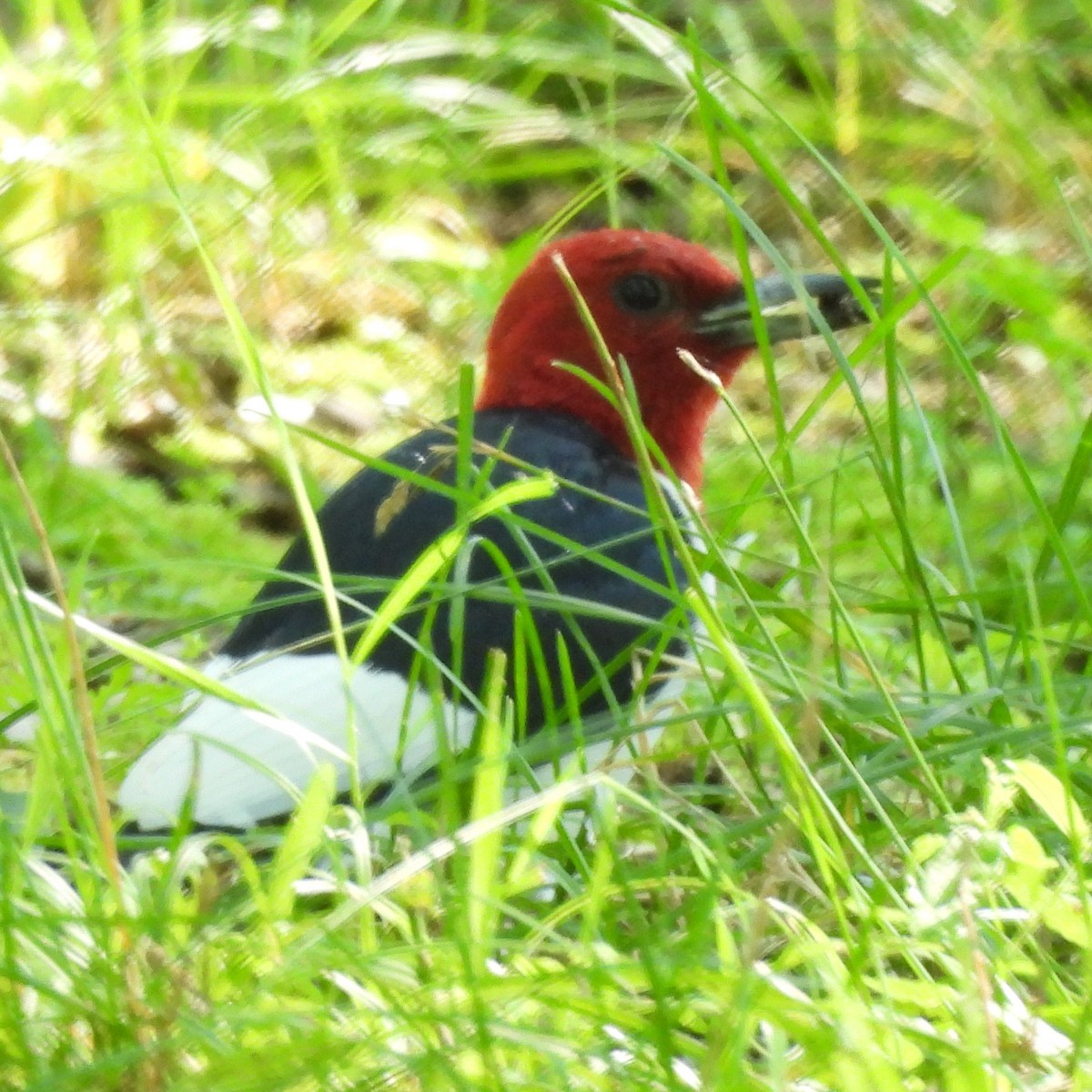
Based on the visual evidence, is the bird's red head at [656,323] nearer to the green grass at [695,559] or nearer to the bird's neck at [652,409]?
the bird's neck at [652,409]

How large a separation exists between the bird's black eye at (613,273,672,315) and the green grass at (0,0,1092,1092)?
19 centimetres

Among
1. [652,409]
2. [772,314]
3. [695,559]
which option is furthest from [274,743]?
[772,314]

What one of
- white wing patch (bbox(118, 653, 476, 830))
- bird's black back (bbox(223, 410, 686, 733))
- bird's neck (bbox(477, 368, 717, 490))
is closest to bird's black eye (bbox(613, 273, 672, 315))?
bird's neck (bbox(477, 368, 717, 490))

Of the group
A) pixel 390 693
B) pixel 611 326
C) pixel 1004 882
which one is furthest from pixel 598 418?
pixel 1004 882

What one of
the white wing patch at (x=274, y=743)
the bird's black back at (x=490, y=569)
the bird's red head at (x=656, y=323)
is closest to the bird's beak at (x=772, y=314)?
the bird's red head at (x=656, y=323)

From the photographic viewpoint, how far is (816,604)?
142 centimetres

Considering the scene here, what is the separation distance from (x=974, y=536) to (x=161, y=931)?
1.55 metres

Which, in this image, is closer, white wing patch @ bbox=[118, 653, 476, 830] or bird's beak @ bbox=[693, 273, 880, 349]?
white wing patch @ bbox=[118, 653, 476, 830]

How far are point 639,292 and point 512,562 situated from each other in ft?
1.66

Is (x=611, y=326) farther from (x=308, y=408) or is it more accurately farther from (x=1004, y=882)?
(x=1004, y=882)

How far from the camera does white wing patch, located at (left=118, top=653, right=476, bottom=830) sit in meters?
1.65

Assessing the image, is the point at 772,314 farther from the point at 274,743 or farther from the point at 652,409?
the point at 274,743

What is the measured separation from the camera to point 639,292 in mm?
2234

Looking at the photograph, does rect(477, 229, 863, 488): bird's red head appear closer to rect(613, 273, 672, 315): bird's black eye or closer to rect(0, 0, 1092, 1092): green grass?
rect(613, 273, 672, 315): bird's black eye
